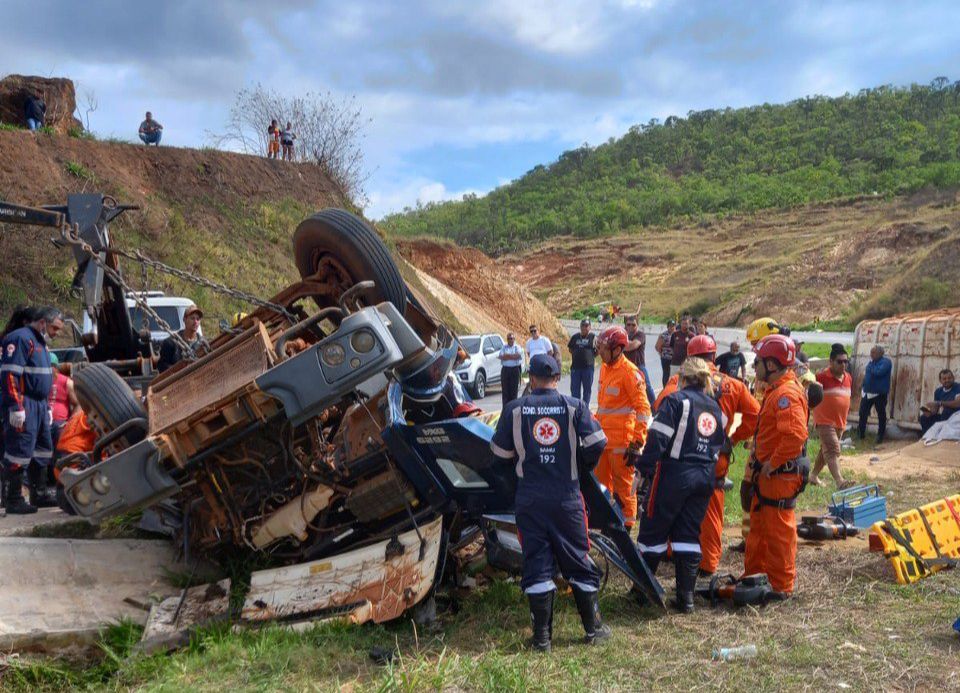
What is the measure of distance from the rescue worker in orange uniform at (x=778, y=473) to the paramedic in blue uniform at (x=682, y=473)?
0.38 meters

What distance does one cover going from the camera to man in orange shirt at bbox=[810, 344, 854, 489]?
9555mm

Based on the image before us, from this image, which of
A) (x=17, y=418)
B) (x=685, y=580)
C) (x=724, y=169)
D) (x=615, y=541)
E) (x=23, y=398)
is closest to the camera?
(x=615, y=541)

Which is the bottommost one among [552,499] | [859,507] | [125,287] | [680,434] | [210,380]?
[859,507]

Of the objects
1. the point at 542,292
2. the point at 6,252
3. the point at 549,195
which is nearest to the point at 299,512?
the point at 6,252

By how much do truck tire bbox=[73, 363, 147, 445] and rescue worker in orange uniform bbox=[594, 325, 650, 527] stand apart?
3.45 m

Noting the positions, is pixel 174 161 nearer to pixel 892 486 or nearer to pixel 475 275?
pixel 475 275

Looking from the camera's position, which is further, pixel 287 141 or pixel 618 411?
pixel 287 141

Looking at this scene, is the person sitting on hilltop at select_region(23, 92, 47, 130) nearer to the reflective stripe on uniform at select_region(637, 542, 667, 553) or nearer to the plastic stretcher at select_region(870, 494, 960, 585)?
the reflective stripe on uniform at select_region(637, 542, 667, 553)

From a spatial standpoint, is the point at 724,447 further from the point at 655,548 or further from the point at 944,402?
the point at 944,402

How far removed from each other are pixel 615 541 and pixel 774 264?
166ft

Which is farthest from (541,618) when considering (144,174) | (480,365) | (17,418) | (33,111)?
(33,111)

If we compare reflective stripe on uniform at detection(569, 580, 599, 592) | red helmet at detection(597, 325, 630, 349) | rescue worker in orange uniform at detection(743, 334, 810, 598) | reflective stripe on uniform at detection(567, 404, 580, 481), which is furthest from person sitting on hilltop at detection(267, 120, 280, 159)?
reflective stripe on uniform at detection(569, 580, 599, 592)

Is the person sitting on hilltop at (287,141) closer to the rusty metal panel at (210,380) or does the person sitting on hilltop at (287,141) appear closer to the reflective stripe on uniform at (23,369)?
the reflective stripe on uniform at (23,369)

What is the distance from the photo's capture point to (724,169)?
8494 centimetres
